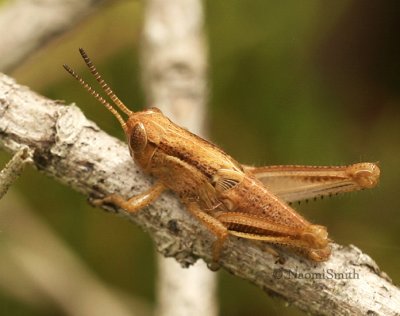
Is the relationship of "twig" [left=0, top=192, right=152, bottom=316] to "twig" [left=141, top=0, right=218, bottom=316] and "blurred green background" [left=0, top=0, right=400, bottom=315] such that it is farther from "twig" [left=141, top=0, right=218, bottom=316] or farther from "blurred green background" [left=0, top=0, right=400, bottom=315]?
"twig" [left=141, top=0, right=218, bottom=316]

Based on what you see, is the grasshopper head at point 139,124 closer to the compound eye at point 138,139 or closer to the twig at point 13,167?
the compound eye at point 138,139

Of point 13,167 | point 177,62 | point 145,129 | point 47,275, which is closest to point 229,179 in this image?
point 145,129

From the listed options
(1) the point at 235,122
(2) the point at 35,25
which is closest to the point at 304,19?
(1) the point at 235,122

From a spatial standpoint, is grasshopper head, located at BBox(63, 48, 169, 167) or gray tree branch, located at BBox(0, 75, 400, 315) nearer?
gray tree branch, located at BBox(0, 75, 400, 315)

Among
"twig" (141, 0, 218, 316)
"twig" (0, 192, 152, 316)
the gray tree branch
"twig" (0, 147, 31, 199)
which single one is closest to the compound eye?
the gray tree branch

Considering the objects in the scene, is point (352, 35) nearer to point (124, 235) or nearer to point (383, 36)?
point (383, 36)
